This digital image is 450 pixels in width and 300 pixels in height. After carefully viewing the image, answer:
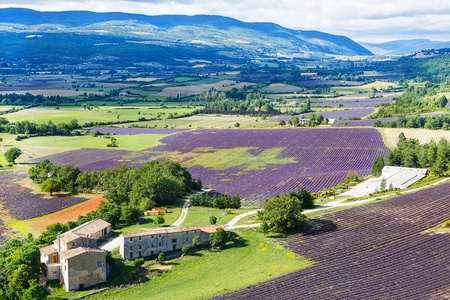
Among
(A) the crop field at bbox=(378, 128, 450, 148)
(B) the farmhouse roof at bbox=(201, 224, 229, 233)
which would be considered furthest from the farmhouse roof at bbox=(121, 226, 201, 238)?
(A) the crop field at bbox=(378, 128, 450, 148)

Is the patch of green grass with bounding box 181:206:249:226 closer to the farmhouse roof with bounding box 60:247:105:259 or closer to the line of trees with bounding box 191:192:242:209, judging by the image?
the line of trees with bounding box 191:192:242:209

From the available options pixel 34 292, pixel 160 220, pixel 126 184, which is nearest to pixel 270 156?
pixel 126 184

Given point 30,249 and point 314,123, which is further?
point 314,123

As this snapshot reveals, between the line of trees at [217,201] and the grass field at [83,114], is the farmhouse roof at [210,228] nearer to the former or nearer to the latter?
the line of trees at [217,201]

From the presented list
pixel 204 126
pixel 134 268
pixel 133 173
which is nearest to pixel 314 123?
pixel 204 126

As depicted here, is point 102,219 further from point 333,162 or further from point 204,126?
point 204,126

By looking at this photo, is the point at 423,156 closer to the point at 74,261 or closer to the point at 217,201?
the point at 217,201

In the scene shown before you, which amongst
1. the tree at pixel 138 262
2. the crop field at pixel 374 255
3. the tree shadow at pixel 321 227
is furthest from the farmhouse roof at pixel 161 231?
the tree shadow at pixel 321 227
